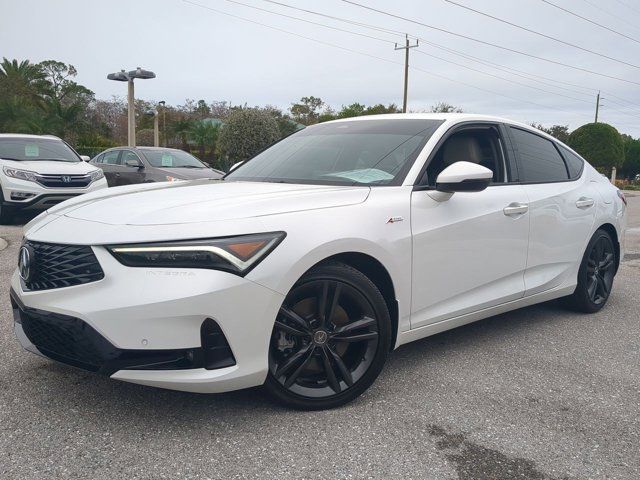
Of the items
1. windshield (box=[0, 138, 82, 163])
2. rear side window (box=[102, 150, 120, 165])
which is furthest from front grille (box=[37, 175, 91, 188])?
rear side window (box=[102, 150, 120, 165])

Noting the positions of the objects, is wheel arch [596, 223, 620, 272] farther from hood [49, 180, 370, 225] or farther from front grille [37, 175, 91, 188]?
front grille [37, 175, 91, 188]

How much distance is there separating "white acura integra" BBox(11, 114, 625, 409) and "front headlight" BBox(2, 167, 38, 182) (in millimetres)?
6840

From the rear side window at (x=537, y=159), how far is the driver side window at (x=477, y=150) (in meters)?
0.20

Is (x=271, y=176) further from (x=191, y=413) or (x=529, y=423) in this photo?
(x=529, y=423)

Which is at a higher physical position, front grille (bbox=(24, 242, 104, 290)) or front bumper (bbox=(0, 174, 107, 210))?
front grille (bbox=(24, 242, 104, 290))

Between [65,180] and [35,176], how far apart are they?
17.8 inches

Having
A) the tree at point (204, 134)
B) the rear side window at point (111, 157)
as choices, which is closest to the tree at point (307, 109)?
the tree at point (204, 134)

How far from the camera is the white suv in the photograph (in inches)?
376

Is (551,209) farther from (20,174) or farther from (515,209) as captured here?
(20,174)

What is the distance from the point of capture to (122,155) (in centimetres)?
1297

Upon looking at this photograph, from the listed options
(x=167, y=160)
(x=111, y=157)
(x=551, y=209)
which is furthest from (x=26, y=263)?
(x=111, y=157)

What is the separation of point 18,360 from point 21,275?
87cm

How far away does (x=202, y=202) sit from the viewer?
2.84 meters

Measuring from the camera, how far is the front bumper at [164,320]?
242 centimetres
